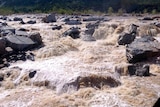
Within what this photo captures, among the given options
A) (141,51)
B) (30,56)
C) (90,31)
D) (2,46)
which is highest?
(90,31)

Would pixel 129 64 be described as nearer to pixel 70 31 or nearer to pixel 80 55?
pixel 80 55

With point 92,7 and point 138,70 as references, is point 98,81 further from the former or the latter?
point 92,7

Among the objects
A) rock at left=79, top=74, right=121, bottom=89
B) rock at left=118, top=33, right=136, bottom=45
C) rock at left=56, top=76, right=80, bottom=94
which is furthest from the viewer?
rock at left=118, top=33, right=136, bottom=45

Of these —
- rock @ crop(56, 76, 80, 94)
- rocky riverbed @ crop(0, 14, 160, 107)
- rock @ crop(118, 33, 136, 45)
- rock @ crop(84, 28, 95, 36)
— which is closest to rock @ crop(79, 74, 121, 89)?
rocky riverbed @ crop(0, 14, 160, 107)

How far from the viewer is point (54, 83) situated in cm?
1205

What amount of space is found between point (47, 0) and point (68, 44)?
194 ft

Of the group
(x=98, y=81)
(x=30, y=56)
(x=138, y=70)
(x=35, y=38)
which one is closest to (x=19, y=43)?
(x=30, y=56)

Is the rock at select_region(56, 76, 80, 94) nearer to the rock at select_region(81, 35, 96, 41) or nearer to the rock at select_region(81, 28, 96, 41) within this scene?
the rock at select_region(81, 35, 96, 41)

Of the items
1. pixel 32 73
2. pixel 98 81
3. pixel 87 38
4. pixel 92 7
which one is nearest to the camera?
pixel 98 81

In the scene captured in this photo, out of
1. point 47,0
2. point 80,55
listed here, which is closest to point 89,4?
point 47,0

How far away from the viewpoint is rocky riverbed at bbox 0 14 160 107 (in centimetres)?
1074

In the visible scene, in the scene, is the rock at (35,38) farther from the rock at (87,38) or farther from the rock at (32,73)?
the rock at (32,73)

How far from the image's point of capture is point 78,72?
1276 centimetres

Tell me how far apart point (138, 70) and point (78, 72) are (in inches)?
104
